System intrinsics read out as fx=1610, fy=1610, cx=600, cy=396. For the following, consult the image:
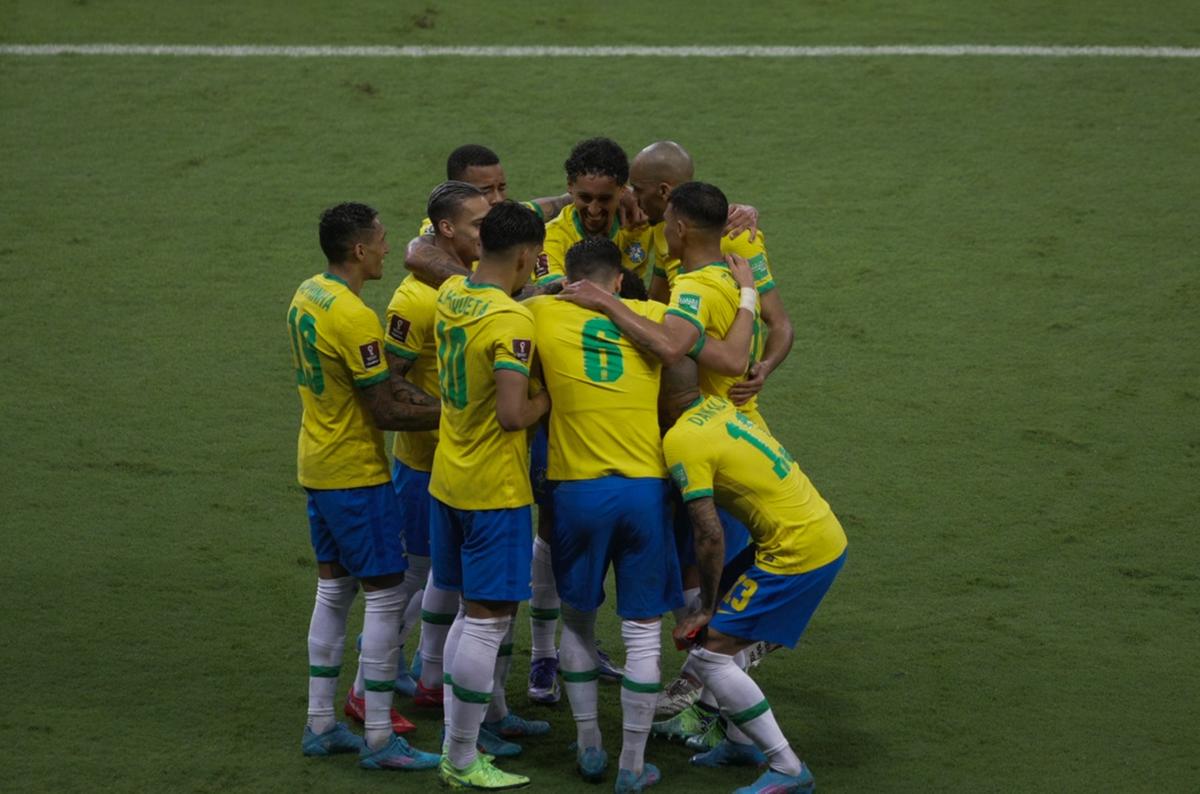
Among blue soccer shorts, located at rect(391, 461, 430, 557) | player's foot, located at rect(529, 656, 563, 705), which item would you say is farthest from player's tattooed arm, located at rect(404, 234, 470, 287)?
player's foot, located at rect(529, 656, 563, 705)

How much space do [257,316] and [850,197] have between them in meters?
4.09

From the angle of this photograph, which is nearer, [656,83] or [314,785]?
[314,785]

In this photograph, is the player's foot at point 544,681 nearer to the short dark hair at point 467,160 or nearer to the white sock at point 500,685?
the white sock at point 500,685

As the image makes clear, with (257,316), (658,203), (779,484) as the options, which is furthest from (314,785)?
(257,316)

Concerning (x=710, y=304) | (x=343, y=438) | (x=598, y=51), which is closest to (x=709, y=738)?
(x=710, y=304)

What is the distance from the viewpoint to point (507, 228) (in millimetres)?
5363

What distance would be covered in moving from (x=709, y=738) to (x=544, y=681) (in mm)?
728

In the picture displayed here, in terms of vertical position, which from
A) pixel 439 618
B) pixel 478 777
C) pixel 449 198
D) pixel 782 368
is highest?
pixel 449 198

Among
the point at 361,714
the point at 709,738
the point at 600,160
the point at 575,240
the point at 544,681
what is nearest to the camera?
the point at 709,738

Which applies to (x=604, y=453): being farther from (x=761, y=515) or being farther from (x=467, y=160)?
(x=467, y=160)

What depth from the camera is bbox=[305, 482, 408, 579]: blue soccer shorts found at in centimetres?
566

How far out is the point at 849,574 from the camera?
739cm

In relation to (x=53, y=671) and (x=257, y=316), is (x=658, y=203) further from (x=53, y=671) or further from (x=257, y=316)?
(x=257, y=316)

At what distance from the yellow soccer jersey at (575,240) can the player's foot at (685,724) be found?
1.77m
